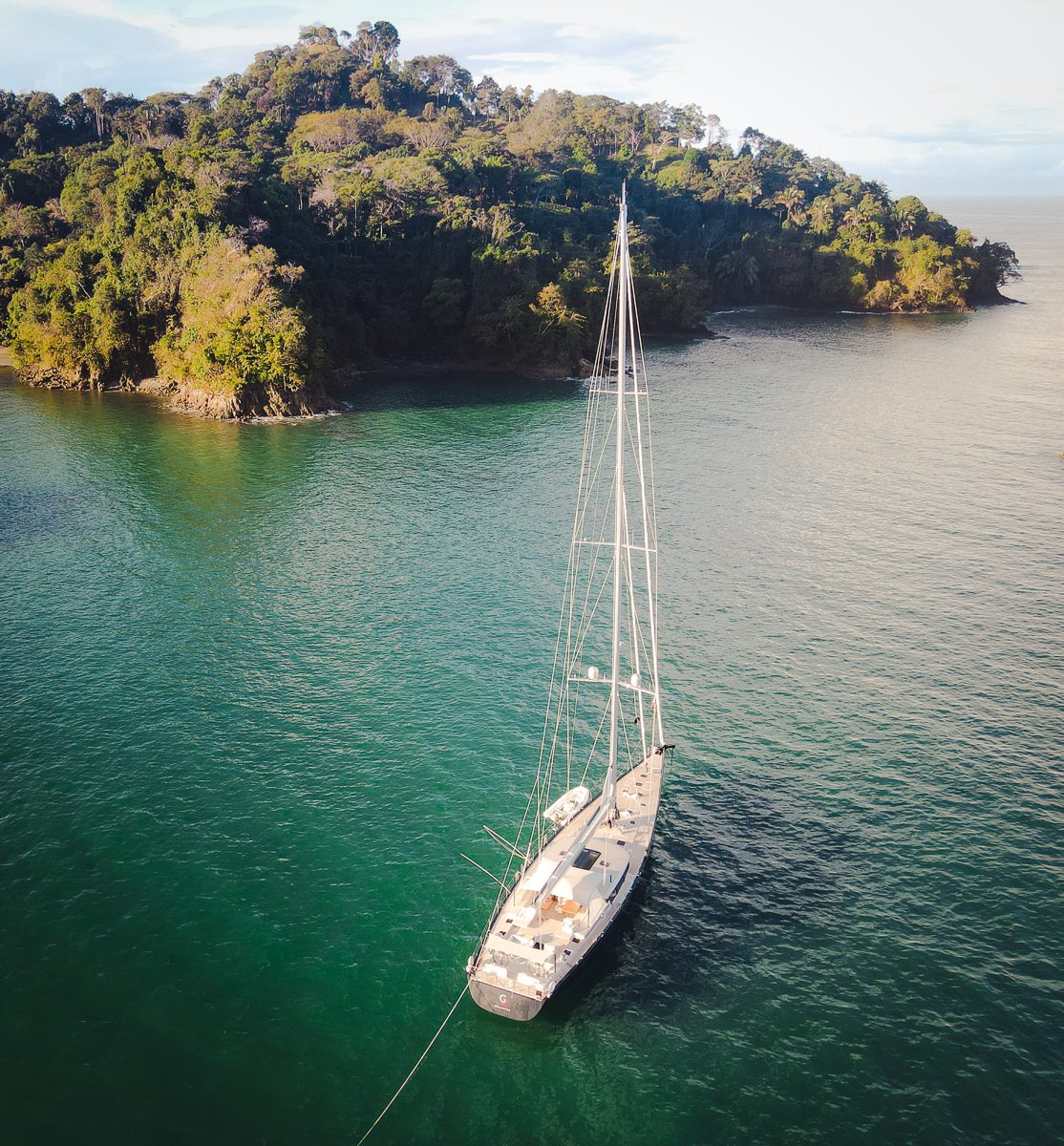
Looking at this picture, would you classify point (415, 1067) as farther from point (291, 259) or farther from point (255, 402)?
point (291, 259)

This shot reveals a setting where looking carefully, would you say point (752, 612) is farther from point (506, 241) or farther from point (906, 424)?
point (506, 241)

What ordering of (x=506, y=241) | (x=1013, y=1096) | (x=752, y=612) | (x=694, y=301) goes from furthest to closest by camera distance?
(x=694, y=301)
(x=506, y=241)
(x=752, y=612)
(x=1013, y=1096)

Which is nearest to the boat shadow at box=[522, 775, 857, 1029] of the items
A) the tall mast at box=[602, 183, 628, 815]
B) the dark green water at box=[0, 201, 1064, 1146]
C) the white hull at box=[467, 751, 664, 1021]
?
the dark green water at box=[0, 201, 1064, 1146]

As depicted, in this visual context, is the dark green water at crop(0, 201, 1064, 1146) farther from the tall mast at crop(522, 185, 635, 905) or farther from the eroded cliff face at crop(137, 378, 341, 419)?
the eroded cliff face at crop(137, 378, 341, 419)

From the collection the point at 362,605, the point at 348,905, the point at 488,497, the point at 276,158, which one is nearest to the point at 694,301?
the point at 276,158

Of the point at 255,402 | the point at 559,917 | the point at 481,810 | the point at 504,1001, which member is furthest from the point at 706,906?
the point at 255,402

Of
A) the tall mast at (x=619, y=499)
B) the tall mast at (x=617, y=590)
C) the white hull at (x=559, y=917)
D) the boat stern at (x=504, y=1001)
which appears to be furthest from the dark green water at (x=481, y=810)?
the tall mast at (x=619, y=499)
